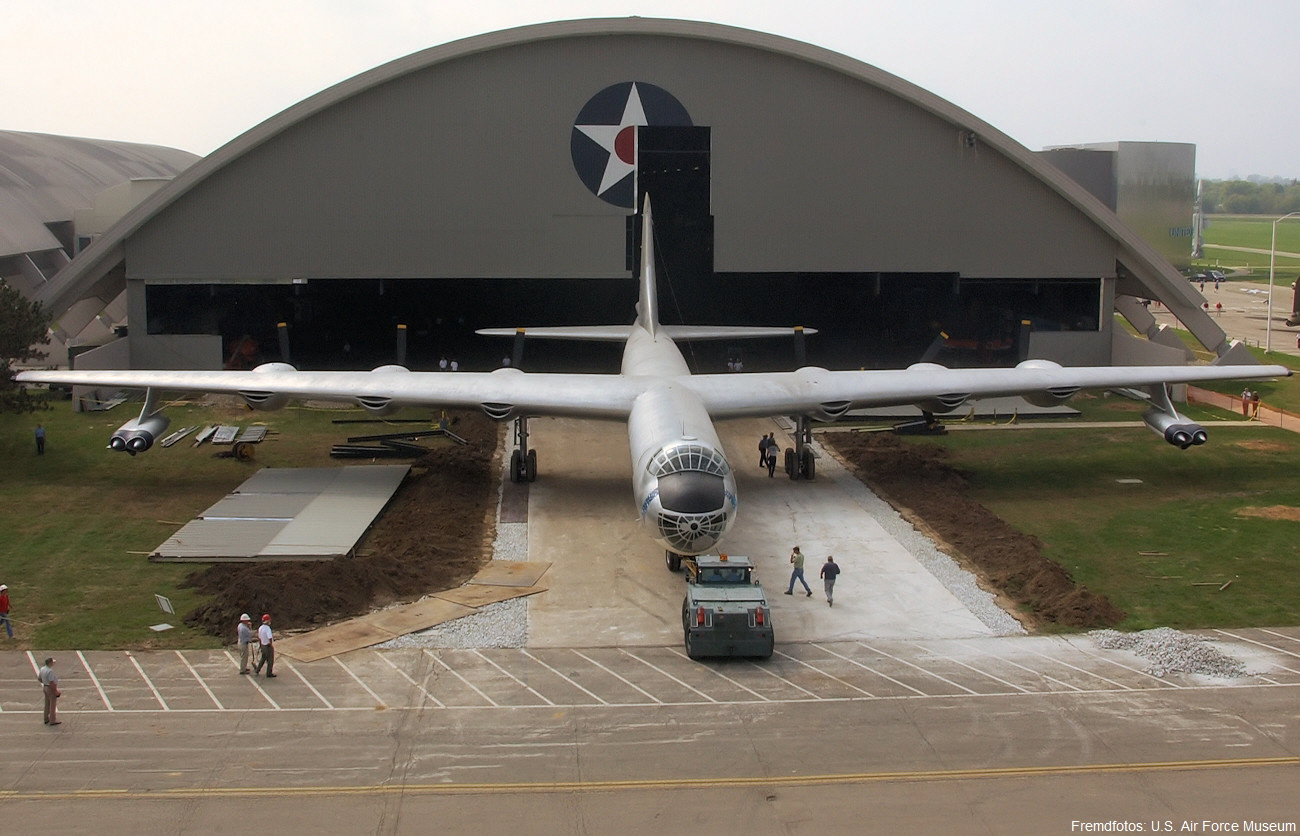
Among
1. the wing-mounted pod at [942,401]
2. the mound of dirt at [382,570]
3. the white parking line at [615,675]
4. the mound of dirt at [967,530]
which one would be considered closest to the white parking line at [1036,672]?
the mound of dirt at [967,530]

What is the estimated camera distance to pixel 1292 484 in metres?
39.2

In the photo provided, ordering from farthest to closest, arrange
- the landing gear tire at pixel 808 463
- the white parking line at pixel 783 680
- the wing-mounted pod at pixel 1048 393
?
the landing gear tire at pixel 808 463, the wing-mounted pod at pixel 1048 393, the white parking line at pixel 783 680

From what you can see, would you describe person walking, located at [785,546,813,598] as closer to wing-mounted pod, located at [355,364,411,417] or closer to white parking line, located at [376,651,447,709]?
white parking line, located at [376,651,447,709]

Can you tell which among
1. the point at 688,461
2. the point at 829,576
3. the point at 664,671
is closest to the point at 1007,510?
the point at 829,576

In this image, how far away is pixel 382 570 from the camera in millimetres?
29422

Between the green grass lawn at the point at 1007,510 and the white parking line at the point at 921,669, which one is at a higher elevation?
the green grass lawn at the point at 1007,510

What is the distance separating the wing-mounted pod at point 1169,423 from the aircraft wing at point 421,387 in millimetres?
18914

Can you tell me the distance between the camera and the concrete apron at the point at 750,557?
1046 inches

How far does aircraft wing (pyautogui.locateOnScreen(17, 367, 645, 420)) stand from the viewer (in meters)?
36.8

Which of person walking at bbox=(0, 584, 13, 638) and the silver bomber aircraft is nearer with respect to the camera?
person walking at bbox=(0, 584, 13, 638)

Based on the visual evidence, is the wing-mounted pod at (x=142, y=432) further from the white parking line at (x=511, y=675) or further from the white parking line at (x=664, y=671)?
the white parking line at (x=664, y=671)

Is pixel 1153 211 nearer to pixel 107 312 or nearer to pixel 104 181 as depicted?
pixel 107 312

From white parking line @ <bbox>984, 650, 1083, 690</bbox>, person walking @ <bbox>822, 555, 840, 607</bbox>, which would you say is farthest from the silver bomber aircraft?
white parking line @ <bbox>984, 650, 1083, 690</bbox>

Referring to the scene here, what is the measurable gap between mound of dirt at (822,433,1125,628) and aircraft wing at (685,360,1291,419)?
2.79 meters
